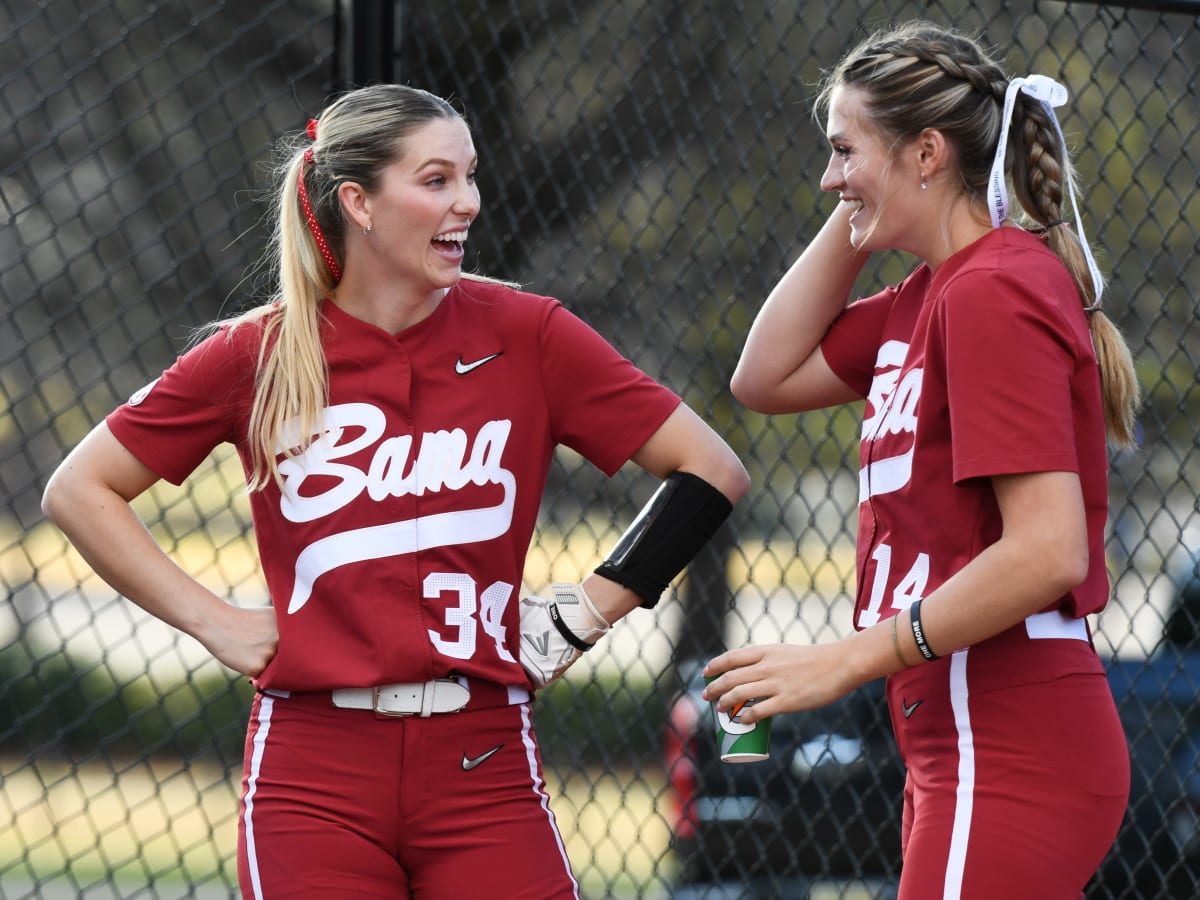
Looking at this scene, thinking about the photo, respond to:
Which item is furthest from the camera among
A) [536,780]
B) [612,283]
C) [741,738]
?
[612,283]

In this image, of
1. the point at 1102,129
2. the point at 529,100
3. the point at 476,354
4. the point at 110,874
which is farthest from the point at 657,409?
the point at 1102,129

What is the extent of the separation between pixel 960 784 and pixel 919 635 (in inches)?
7.8

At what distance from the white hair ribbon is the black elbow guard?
1.88ft

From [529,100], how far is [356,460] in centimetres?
276

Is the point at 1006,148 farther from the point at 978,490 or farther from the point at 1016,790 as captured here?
the point at 1016,790

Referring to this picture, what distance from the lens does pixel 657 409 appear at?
81.5 inches

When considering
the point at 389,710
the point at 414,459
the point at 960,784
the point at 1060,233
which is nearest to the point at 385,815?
the point at 389,710

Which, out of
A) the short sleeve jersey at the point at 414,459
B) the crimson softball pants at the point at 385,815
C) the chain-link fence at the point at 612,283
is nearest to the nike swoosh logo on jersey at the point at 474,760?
the crimson softball pants at the point at 385,815

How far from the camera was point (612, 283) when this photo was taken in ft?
16.4

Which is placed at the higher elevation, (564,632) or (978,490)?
(978,490)

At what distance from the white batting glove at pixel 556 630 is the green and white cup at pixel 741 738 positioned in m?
0.32

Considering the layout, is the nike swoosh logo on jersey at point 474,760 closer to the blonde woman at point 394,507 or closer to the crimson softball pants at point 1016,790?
the blonde woman at point 394,507

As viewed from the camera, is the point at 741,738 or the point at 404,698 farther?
the point at 404,698

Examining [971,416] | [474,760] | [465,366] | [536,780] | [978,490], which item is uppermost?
[465,366]
